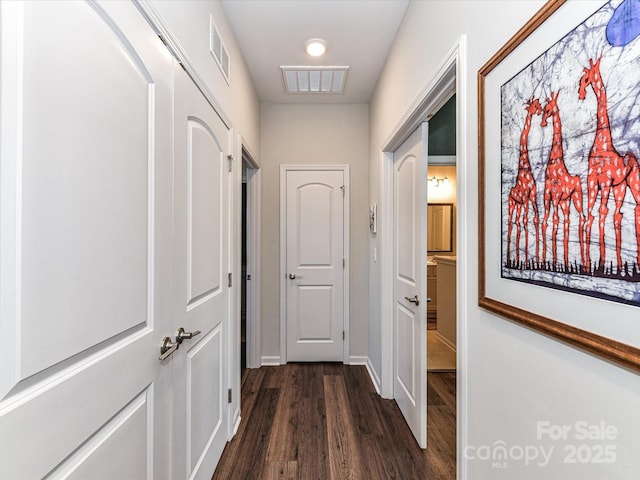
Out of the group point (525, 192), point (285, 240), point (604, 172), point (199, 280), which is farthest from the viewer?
point (285, 240)

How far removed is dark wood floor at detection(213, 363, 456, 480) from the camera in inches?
71.5

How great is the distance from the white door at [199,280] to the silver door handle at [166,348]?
98 mm

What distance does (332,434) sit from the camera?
214 centimetres

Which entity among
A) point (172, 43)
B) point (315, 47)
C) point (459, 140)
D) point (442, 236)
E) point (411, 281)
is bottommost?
point (411, 281)

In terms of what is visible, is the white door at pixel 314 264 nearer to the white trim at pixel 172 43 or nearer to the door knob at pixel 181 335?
the white trim at pixel 172 43

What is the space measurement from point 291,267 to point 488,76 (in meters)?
2.57

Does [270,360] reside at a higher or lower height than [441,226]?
lower

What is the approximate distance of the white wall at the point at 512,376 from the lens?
67cm

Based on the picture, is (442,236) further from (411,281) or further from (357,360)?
(411,281)

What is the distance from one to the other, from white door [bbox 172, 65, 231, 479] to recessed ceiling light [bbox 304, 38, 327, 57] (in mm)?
909

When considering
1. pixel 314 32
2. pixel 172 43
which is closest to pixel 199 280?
pixel 172 43

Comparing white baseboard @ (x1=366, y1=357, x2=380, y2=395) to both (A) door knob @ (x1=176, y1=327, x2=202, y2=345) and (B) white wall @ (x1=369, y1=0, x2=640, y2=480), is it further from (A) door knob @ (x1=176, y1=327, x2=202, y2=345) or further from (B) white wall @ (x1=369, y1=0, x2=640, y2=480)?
(A) door knob @ (x1=176, y1=327, x2=202, y2=345)

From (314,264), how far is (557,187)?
8.80 ft

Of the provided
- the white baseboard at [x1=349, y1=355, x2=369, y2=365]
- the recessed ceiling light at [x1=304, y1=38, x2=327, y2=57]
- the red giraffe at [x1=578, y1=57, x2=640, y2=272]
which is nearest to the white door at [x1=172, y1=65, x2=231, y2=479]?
the recessed ceiling light at [x1=304, y1=38, x2=327, y2=57]
